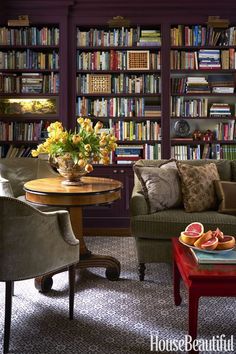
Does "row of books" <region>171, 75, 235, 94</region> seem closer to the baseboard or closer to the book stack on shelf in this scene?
the book stack on shelf

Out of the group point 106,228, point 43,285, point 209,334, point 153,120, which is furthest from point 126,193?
point 209,334

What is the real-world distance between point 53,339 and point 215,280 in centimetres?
93

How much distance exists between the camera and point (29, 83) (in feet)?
16.5

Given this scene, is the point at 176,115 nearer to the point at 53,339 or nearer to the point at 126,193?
the point at 126,193

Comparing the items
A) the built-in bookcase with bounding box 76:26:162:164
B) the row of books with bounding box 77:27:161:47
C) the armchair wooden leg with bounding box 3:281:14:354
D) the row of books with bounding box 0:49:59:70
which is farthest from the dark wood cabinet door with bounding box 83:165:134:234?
the armchair wooden leg with bounding box 3:281:14:354

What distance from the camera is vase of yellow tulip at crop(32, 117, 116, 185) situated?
316 centimetres

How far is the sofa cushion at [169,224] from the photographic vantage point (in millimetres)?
3174

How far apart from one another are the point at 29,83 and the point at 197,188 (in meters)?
2.61

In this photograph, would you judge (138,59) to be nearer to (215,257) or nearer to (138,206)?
(138,206)

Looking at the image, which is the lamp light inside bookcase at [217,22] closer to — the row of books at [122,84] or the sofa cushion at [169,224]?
the row of books at [122,84]

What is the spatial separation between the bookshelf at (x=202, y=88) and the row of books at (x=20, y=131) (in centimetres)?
161

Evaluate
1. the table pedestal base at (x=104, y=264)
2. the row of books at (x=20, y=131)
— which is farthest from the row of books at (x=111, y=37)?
the table pedestal base at (x=104, y=264)

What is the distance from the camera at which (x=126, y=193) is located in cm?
499

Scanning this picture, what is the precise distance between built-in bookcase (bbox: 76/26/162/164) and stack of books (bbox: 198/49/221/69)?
503 millimetres
